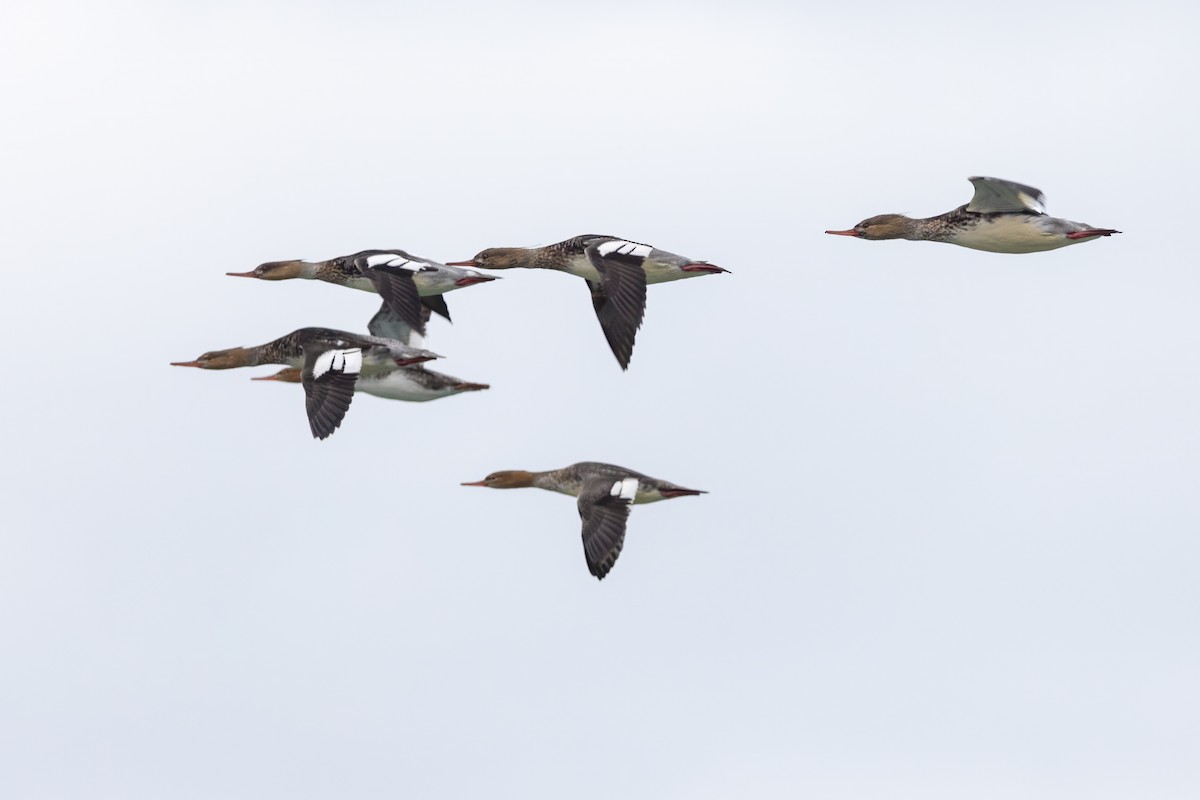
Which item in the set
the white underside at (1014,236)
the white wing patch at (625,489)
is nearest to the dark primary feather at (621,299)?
the white wing patch at (625,489)

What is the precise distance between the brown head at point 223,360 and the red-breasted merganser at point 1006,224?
8948 millimetres

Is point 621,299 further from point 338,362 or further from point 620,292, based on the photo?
point 338,362

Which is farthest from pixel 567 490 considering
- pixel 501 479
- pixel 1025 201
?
pixel 1025 201

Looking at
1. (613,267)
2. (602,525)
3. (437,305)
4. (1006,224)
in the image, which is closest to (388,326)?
(437,305)

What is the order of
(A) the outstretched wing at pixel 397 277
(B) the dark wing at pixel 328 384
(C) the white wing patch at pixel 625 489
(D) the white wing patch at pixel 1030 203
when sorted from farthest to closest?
(A) the outstretched wing at pixel 397 277 → (D) the white wing patch at pixel 1030 203 → (C) the white wing patch at pixel 625 489 → (B) the dark wing at pixel 328 384

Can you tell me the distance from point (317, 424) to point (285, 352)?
364 cm

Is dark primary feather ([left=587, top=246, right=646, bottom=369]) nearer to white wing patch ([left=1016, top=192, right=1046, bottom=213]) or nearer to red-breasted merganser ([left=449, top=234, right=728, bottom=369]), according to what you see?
red-breasted merganser ([left=449, top=234, right=728, bottom=369])

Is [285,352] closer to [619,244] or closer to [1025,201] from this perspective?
[619,244]

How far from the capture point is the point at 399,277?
32656 millimetres

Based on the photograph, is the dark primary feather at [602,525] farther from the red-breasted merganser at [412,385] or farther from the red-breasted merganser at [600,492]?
the red-breasted merganser at [412,385]

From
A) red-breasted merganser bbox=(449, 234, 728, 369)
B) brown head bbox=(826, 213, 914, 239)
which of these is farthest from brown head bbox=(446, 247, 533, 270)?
brown head bbox=(826, 213, 914, 239)

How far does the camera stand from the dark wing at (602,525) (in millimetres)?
28594

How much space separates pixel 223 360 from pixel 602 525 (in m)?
7.34

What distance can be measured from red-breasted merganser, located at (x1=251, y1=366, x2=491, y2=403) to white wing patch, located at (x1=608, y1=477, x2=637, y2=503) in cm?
255
